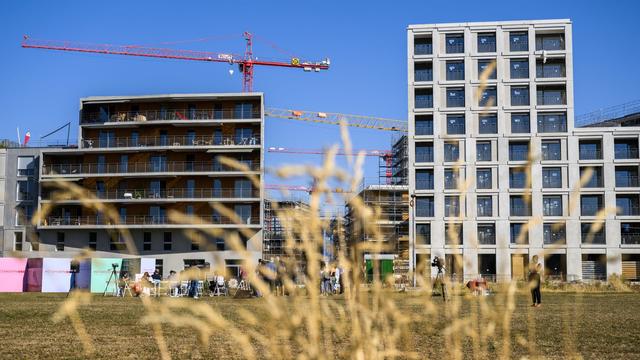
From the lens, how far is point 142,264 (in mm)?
45781

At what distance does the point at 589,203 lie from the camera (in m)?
62.4

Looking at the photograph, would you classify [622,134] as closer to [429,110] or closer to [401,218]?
[429,110]

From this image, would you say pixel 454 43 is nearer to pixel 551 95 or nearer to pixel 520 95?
pixel 520 95

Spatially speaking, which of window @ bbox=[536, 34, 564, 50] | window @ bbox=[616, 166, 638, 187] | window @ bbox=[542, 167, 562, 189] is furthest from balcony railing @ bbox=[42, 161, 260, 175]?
window @ bbox=[616, 166, 638, 187]

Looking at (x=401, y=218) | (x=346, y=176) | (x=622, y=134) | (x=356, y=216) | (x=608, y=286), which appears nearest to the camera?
(x=346, y=176)

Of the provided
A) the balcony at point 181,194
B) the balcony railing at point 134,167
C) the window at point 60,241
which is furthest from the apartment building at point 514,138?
the window at point 60,241

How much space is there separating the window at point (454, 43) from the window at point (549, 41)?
22.0 feet

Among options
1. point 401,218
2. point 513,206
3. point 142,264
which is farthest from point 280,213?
point 401,218

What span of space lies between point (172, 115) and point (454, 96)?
26046 mm

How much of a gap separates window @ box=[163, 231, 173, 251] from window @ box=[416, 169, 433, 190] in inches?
908

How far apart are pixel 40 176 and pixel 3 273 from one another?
66.5 ft

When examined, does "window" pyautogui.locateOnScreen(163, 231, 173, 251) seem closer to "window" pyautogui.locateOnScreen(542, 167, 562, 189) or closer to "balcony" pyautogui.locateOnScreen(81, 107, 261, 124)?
"balcony" pyautogui.locateOnScreen(81, 107, 261, 124)

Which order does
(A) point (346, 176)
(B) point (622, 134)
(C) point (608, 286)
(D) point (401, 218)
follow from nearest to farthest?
(A) point (346, 176) < (C) point (608, 286) < (B) point (622, 134) < (D) point (401, 218)

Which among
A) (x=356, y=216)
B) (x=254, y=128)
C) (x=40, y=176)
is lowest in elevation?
(x=356, y=216)
